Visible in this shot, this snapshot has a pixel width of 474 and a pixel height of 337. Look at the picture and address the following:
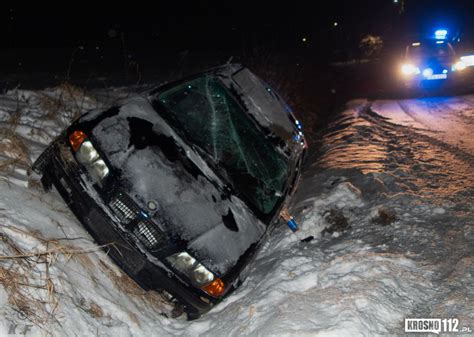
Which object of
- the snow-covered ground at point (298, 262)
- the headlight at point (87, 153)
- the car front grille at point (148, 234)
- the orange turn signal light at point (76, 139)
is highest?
the orange turn signal light at point (76, 139)

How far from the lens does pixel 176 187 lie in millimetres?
3805

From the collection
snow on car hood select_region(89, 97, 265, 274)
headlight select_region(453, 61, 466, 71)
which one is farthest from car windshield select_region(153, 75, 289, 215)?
headlight select_region(453, 61, 466, 71)

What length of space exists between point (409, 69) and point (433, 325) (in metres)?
12.0

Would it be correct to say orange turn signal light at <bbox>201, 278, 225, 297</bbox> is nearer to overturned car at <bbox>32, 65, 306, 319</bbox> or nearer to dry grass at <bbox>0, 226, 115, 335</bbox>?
overturned car at <bbox>32, 65, 306, 319</bbox>

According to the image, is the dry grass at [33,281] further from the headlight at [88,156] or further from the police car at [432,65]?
Answer: the police car at [432,65]

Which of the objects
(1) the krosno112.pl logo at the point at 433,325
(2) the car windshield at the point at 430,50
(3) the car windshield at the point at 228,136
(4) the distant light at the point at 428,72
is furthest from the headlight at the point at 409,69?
(1) the krosno112.pl logo at the point at 433,325

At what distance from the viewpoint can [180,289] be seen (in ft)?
11.6

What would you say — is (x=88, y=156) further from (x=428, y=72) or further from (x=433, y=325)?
(x=428, y=72)

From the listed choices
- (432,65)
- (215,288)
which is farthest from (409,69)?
(215,288)

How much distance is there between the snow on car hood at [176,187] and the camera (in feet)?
11.8

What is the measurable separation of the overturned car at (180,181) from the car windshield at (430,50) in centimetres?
1122

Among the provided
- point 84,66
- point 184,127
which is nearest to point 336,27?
point 84,66

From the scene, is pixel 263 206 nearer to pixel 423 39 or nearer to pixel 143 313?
pixel 143 313

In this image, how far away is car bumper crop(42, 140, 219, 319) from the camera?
11.5 feet
